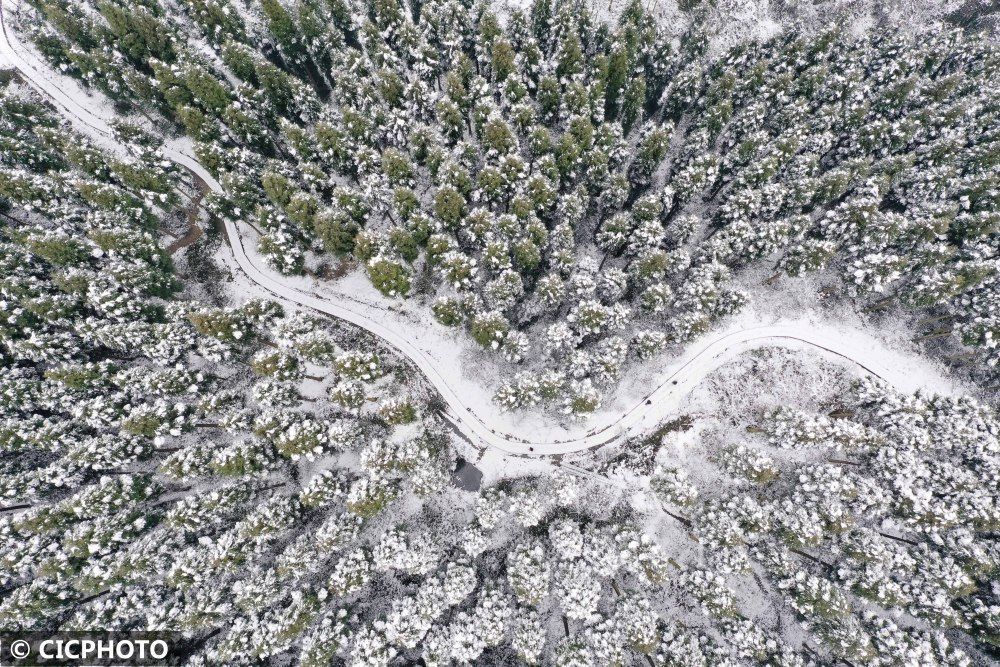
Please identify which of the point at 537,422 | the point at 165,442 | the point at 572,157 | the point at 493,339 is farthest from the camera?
the point at 572,157

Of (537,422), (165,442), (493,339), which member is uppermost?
(493,339)

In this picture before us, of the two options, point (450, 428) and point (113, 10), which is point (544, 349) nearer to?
point (450, 428)

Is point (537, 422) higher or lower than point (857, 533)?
lower

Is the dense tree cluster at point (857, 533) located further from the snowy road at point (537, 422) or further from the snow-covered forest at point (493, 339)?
the snowy road at point (537, 422)

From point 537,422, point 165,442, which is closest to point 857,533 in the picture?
point 537,422

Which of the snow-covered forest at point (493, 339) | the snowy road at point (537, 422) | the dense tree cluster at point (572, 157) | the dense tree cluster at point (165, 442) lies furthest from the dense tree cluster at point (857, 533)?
the dense tree cluster at point (165, 442)

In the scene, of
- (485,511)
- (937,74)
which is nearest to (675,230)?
(485,511)

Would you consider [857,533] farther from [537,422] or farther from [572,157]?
[572,157]
